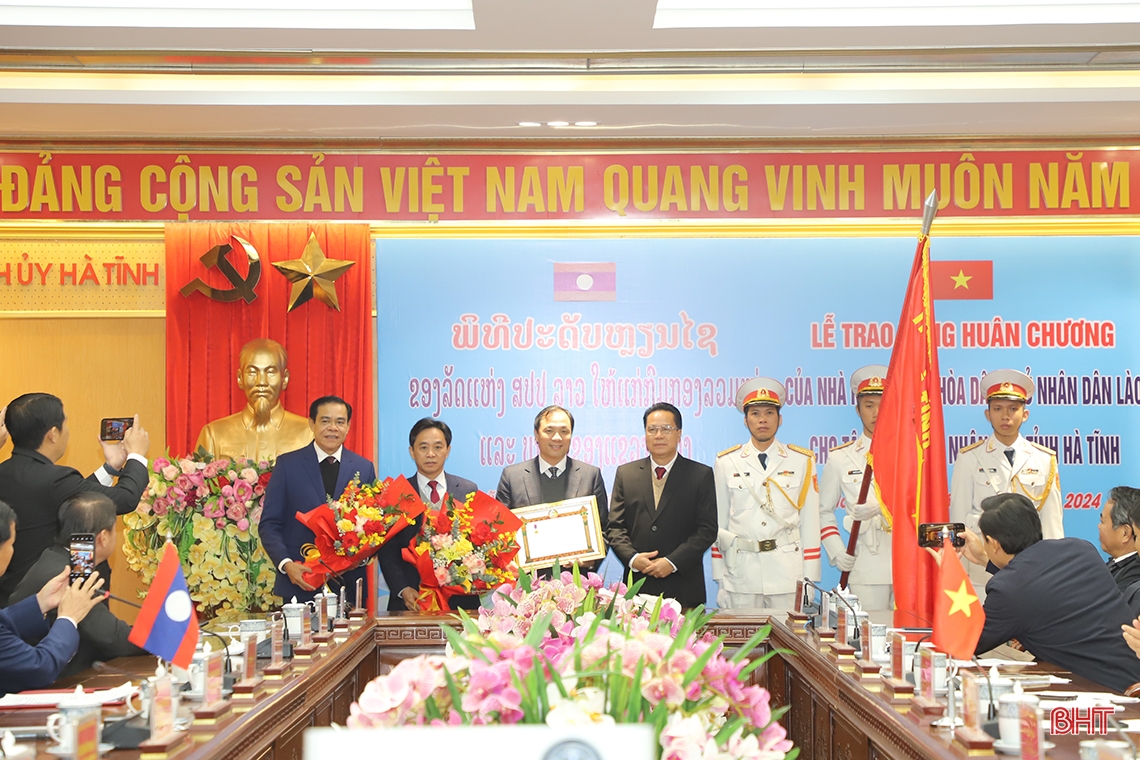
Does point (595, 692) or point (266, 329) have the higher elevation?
point (266, 329)

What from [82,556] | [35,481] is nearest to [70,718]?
[82,556]

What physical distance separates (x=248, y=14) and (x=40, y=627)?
8.84 ft

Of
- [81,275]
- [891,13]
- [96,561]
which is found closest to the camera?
[96,561]

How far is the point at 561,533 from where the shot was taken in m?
4.37

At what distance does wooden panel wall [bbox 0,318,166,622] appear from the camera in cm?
598

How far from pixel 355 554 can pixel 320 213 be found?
8.48ft

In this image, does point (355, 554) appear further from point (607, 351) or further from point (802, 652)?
point (607, 351)

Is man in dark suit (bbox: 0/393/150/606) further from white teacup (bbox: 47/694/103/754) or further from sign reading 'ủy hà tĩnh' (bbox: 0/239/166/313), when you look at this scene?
sign reading 'ủy hà tĩnh' (bbox: 0/239/166/313)

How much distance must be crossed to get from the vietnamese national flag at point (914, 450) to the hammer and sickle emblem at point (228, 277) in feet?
11.1

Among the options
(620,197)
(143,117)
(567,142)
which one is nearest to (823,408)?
(620,197)

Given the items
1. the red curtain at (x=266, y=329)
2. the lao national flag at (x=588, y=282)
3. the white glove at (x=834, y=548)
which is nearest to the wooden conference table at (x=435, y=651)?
the white glove at (x=834, y=548)

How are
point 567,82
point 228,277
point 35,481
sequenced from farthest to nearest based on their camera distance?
point 228,277 < point 567,82 < point 35,481

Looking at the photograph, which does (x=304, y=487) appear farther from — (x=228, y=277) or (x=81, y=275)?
(x=81, y=275)

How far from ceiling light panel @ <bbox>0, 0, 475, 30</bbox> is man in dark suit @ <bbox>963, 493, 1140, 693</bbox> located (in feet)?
9.93
